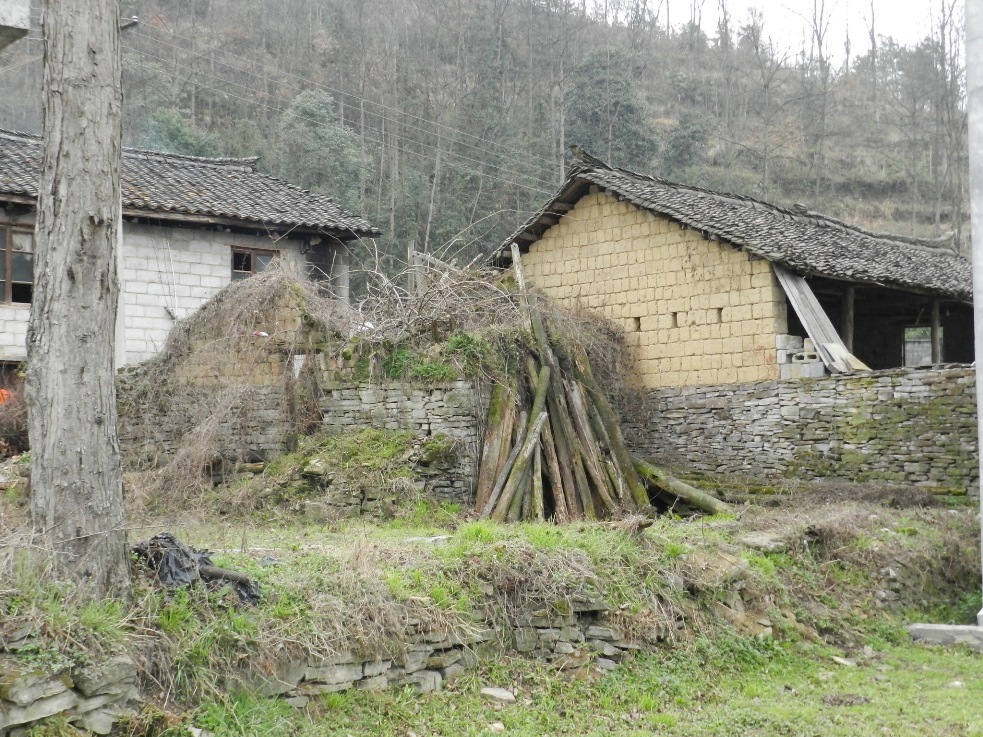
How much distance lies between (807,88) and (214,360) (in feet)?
124

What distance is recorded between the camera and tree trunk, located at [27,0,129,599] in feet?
19.3

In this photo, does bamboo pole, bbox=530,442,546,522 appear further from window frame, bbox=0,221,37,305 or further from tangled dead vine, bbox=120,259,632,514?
window frame, bbox=0,221,37,305

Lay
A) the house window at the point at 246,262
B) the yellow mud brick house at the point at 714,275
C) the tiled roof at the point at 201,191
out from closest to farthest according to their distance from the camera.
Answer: the yellow mud brick house at the point at 714,275, the tiled roof at the point at 201,191, the house window at the point at 246,262

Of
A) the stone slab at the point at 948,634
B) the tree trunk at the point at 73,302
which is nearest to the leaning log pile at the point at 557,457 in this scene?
the stone slab at the point at 948,634

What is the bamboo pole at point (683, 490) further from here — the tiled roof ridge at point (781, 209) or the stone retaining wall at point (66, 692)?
the stone retaining wall at point (66, 692)

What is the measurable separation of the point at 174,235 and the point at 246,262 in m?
1.59

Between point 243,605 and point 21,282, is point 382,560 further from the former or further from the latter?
point 21,282

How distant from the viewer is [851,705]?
24.4 feet

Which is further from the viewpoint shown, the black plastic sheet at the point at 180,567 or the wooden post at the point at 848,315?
the wooden post at the point at 848,315

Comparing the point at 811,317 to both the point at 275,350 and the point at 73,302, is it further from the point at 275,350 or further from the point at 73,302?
the point at 73,302

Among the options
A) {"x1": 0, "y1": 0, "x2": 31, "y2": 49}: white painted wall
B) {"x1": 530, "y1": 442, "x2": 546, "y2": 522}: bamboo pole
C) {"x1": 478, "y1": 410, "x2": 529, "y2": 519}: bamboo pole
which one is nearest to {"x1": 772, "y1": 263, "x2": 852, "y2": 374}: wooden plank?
{"x1": 478, "y1": 410, "x2": 529, "y2": 519}: bamboo pole

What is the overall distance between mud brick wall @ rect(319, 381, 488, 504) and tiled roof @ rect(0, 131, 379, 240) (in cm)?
651

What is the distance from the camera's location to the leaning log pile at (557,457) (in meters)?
12.2

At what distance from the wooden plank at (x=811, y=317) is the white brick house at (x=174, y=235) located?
27.1ft
